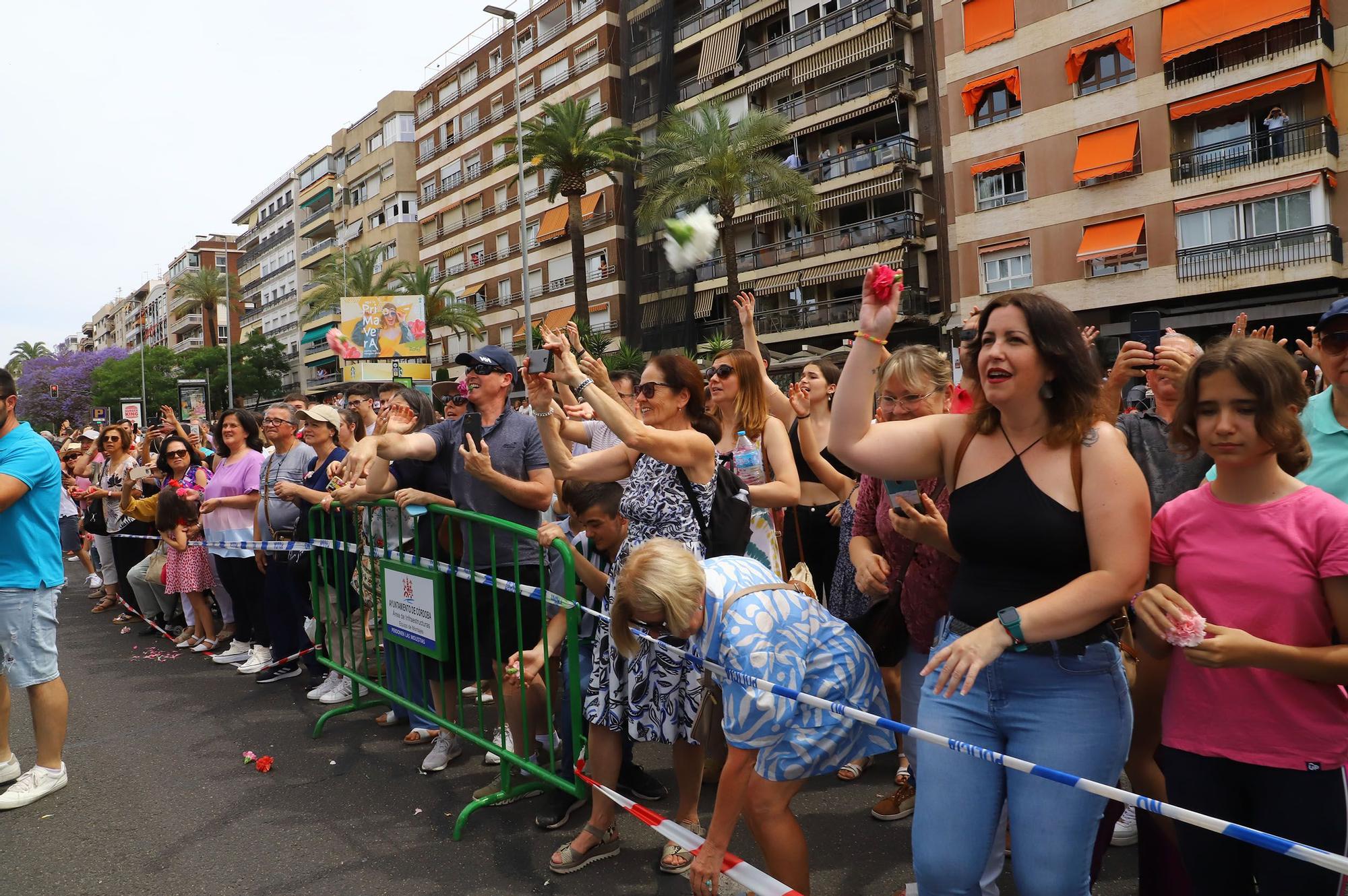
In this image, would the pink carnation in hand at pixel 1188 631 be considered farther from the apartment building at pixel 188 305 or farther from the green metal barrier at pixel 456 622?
the apartment building at pixel 188 305

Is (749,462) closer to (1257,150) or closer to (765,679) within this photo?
(765,679)

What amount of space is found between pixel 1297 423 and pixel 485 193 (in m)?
47.9

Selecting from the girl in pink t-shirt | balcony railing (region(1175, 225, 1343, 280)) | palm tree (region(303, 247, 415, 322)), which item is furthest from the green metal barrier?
palm tree (region(303, 247, 415, 322))

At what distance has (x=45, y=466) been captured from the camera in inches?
190

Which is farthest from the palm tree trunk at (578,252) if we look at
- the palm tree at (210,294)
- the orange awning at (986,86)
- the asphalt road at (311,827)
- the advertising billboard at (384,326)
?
the palm tree at (210,294)

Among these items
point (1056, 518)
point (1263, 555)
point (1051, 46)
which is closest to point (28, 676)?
point (1056, 518)

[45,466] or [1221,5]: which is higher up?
[1221,5]

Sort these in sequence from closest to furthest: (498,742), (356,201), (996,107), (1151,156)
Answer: (498,742), (1151,156), (996,107), (356,201)

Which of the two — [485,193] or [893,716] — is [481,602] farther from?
[485,193]

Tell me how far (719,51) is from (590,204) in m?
9.12

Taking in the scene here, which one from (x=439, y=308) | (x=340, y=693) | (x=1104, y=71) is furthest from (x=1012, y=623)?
(x=439, y=308)

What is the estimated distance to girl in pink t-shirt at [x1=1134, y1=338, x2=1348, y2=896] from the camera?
2.11m

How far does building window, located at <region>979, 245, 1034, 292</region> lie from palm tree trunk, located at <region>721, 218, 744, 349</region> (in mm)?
7623

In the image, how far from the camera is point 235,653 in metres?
7.61
